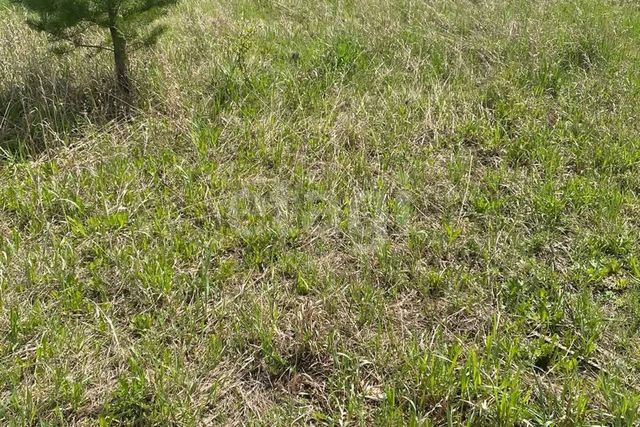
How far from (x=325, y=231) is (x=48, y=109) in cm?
224

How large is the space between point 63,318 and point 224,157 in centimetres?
155

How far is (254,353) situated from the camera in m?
2.52

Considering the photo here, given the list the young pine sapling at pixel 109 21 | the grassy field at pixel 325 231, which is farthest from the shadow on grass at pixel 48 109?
the young pine sapling at pixel 109 21

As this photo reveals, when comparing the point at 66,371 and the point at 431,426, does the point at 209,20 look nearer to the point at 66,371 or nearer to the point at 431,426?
the point at 66,371

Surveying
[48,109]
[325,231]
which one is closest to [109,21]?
[48,109]

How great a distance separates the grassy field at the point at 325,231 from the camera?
235 cm

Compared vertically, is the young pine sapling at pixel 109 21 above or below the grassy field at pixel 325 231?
above

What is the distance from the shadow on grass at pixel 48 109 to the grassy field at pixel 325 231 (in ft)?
0.08

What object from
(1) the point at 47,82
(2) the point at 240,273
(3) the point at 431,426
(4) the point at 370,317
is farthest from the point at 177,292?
(1) the point at 47,82

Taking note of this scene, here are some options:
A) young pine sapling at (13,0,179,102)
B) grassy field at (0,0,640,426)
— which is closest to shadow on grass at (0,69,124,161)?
grassy field at (0,0,640,426)

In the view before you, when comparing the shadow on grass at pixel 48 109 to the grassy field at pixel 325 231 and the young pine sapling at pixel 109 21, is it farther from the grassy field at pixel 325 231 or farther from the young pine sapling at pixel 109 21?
the young pine sapling at pixel 109 21

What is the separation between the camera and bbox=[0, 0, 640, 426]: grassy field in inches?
92.6

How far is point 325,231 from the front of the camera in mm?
3229

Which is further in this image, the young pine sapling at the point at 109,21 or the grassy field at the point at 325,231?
the young pine sapling at the point at 109,21
